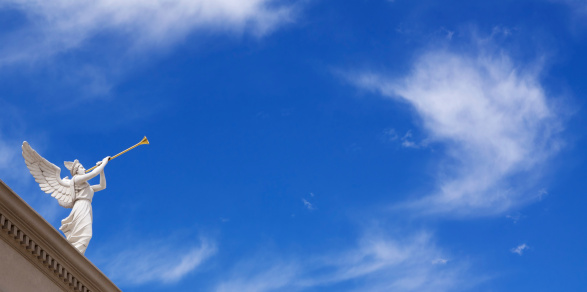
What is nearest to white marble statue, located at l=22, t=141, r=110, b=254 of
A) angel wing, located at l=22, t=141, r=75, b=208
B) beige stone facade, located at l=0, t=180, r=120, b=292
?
angel wing, located at l=22, t=141, r=75, b=208

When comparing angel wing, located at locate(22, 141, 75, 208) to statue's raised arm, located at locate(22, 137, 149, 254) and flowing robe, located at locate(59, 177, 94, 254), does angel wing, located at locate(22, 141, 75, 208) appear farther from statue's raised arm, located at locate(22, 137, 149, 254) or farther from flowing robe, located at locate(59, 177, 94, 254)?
flowing robe, located at locate(59, 177, 94, 254)

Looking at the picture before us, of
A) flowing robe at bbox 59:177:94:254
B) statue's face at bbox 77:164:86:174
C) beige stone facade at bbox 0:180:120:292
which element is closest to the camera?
beige stone facade at bbox 0:180:120:292

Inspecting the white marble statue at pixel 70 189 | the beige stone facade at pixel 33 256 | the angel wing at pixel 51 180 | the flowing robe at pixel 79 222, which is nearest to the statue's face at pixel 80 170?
the white marble statue at pixel 70 189

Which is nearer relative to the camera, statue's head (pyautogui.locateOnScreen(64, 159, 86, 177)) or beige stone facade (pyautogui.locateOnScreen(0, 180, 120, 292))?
beige stone facade (pyautogui.locateOnScreen(0, 180, 120, 292))

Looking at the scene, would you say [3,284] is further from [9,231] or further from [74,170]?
[74,170]

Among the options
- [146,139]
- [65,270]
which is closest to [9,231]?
[65,270]

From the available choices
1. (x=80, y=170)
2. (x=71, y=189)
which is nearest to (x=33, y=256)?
(x=71, y=189)

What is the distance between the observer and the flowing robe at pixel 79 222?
19.7 metres

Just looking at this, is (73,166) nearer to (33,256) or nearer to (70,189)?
(70,189)

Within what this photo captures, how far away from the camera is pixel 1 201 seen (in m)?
15.2

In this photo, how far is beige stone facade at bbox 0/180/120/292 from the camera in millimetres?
15453

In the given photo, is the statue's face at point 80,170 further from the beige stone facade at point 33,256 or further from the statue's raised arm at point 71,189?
the beige stone facade at point 33,256

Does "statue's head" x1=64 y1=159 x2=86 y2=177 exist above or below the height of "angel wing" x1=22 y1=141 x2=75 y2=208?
above

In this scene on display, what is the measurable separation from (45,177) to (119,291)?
4.17 metres
